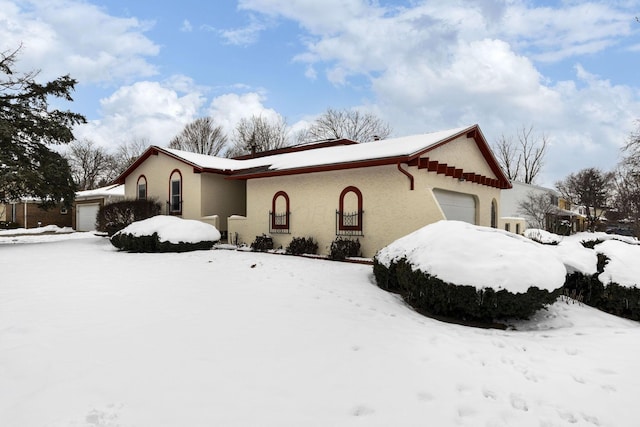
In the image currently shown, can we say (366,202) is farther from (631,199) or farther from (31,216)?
(31,216)

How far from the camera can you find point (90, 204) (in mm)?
29109

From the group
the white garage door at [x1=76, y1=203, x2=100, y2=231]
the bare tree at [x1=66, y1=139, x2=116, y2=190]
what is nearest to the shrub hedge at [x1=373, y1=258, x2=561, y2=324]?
the white garage door at [x1=76, y1=203, x2=100, y2=231]

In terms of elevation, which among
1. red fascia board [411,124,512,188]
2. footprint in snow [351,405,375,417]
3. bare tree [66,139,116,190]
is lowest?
footprint in snow [351,405,375,417]

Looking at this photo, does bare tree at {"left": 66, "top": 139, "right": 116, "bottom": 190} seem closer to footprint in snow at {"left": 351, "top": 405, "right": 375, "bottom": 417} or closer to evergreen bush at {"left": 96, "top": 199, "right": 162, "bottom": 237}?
evergreen bush at {"left": 96, "top": 199, "right": 162, "bottom": 237}

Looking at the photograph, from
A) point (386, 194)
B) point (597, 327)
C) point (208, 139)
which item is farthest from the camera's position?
point (208, 139)

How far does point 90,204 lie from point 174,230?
1978 cm

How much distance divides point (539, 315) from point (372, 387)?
4768 millimetres

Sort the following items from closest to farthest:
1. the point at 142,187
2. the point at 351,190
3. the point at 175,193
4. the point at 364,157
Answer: the point at 364,157 → the point at 351,190 → the point at 175,193 → the point at 142,187

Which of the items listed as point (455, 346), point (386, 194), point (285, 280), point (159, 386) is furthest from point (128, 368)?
point (386, 194)

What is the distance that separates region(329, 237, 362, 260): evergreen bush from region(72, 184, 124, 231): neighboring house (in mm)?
21424

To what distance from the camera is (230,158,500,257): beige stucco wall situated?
1174 cm

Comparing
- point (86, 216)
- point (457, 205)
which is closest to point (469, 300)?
point (457, 205)

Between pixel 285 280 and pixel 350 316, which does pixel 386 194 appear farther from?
pixel 350 316

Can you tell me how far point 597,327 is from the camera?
20.3ft
